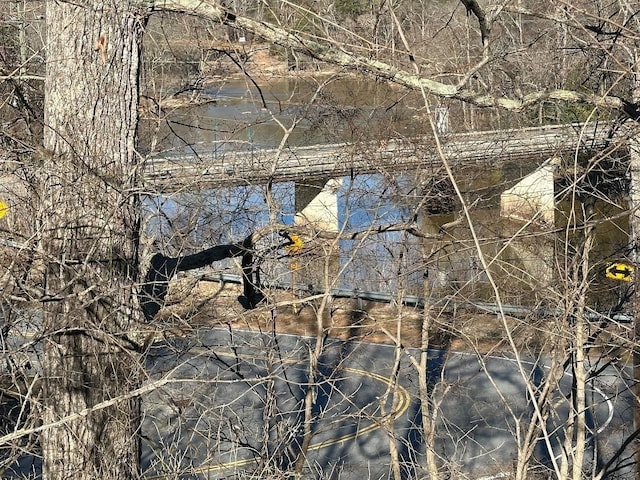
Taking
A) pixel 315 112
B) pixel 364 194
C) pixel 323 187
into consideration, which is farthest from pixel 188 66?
pixel 323 187

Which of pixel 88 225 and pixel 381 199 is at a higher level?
pixel 88 225

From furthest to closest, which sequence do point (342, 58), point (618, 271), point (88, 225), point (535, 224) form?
1. point (535, 224)
2. point (618, 271)
3. point (88, 225)
4. point (342, 58)

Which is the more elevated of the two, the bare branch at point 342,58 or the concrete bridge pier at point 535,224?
the bare branch at point 342,58

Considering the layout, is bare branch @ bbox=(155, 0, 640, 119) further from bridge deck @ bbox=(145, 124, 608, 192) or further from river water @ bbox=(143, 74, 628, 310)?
river water @ bbox=(143, 74, 628, 310)

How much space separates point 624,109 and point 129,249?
12.0ft

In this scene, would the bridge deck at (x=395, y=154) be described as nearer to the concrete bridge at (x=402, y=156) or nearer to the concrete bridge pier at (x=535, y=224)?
the concrete bridge at (x=402, y=156)

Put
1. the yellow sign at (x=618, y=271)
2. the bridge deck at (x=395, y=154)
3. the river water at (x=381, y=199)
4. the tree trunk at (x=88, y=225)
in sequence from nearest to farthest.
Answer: the tree trunk at (x=88, y=225), the yellow sign at (x=618, y=271), the bridge deck at (x=395, y=154), the river water at (x=381, y=199)

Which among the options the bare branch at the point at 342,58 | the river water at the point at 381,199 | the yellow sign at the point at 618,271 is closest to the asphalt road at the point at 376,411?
the river water at the point at 381,199

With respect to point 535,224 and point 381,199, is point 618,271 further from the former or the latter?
point 381,199

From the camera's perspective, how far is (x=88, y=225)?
6223 mm

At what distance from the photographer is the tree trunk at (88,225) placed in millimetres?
6117

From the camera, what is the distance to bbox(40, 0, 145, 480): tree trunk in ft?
20.1

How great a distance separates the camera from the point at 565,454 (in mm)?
5695

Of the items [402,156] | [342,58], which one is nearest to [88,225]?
[342,58]
